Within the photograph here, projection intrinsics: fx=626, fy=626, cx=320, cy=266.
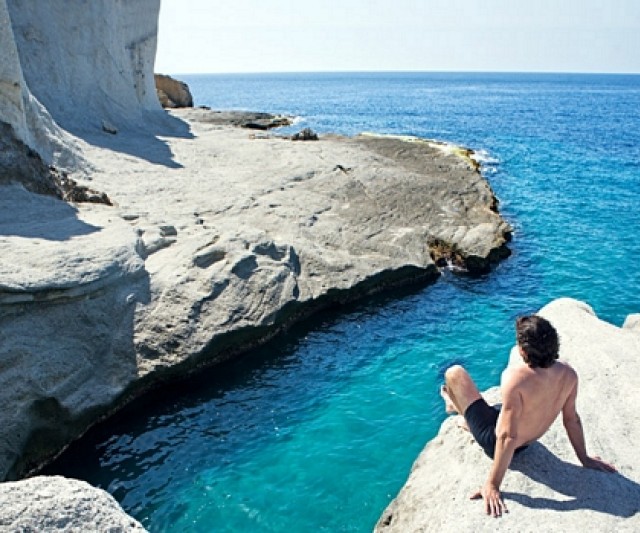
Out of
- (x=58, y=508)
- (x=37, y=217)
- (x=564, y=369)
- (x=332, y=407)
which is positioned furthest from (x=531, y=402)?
(x=37, y=217)

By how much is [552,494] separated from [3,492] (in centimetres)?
552

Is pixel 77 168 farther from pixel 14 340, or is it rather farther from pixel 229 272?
pixel 14 340

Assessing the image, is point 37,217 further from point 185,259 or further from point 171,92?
point 171,92

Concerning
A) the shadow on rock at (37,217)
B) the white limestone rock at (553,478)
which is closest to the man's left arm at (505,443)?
the white limestone rock at (553,478)

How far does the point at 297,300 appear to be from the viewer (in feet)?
48.9

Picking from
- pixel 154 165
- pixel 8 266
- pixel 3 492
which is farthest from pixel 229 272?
pixel 154 165

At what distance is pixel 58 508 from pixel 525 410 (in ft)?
15.9

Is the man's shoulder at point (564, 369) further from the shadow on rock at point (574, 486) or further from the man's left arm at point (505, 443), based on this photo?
the shadow on rock at point (574, 486)

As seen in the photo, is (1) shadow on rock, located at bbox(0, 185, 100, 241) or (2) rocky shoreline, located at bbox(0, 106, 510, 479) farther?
(1) shadow on rock, located at bbox(0, 185, 100, 241)

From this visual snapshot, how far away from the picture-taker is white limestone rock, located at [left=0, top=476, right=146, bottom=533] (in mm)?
4586

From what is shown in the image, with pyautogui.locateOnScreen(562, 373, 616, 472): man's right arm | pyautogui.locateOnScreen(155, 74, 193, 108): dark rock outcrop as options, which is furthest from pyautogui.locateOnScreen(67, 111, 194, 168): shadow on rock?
pyautogui.locateOnScreen(155, 74, 193, 108): dark rock outcrop

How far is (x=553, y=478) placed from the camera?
7.23m

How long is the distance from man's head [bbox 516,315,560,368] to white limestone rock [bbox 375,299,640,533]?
4.76 ft

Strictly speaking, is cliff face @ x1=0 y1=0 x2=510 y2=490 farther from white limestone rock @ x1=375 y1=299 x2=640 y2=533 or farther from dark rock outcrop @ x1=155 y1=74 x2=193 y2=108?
dark rock outcrop @ x1=155 y1=74 x2=193 y2=108
